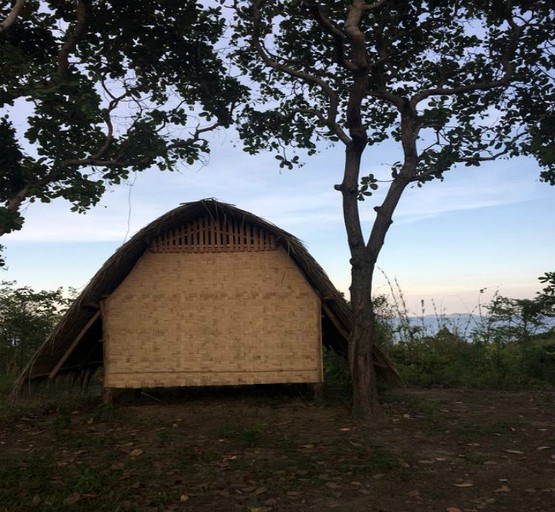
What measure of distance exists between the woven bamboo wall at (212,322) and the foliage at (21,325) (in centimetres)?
543

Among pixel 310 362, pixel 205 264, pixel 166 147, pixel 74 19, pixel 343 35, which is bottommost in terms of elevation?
pixel 310 362

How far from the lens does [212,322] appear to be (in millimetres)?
8109

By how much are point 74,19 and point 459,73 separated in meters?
7.10

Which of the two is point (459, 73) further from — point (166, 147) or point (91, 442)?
point (91, 442)

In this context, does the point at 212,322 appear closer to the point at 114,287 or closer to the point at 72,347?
the point at 114,287

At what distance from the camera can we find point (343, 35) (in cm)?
794

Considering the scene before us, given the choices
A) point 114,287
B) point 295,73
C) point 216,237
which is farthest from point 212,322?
point 295,73

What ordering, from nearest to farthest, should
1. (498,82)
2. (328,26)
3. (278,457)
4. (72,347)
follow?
(278,457) → (328,26) → (72,347) → (498,82)

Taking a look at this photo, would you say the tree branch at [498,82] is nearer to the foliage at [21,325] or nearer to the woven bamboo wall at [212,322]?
the woven bamboo wall at [212,322]

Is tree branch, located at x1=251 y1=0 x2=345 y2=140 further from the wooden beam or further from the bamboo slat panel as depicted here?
the wooden beam

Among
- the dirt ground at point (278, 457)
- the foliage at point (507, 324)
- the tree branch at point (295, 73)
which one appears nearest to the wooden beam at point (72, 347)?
the dirt ground at point (278, 457)

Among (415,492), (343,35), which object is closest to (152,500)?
(415,492)

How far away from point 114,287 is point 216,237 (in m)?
1.92

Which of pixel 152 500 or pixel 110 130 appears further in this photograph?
pixel 110 130
